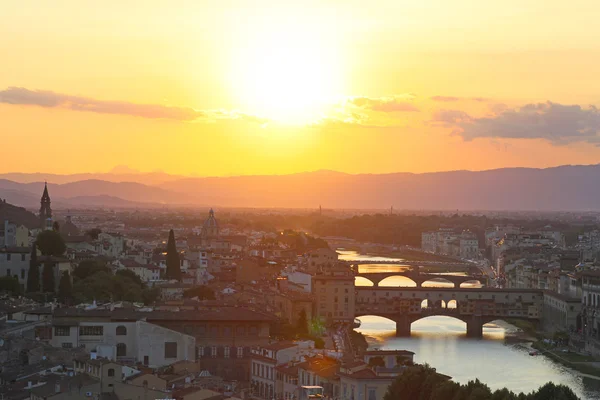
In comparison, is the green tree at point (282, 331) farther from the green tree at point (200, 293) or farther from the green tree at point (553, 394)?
the green tree at point (553, 394)

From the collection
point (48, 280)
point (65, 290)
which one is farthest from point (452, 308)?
point (65, 290)

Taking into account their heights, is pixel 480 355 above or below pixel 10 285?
below

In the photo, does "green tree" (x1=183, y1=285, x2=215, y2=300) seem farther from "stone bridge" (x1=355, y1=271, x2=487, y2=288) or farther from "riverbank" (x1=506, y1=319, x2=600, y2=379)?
"stone bridge" (x1=355, y1=271, x2=487, y2=288)

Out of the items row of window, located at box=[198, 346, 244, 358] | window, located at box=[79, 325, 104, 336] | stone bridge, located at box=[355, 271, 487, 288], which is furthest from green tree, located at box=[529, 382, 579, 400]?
stone bridge, located at box=[355, 271, 487, 288]

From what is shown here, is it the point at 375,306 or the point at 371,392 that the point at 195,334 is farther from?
the point at 375,306

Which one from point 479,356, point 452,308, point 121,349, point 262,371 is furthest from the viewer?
point 452,308

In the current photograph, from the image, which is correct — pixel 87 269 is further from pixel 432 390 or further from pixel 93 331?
pixel 432 390

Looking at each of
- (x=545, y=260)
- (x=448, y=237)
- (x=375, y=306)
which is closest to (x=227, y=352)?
(x=375, y=306)
